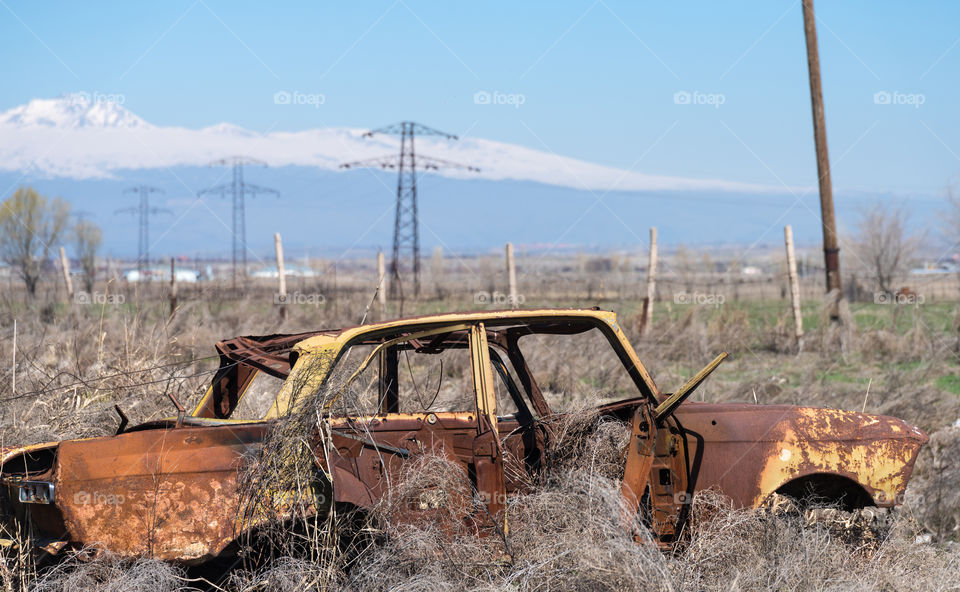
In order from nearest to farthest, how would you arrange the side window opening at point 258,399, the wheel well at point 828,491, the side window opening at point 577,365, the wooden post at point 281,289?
the wheel well at point 828,491, the side window opening at point 258,399, the side window opening at point 577,365, the wooden post at point 281,289

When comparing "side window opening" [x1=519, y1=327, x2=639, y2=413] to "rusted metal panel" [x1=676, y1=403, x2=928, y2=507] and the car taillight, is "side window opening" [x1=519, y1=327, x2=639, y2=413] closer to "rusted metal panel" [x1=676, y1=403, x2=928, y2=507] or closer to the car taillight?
"rusted metal panel" [x1=676, y1=403, x2=928, y2=507]

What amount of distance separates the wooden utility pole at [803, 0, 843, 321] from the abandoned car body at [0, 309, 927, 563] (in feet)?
46.6

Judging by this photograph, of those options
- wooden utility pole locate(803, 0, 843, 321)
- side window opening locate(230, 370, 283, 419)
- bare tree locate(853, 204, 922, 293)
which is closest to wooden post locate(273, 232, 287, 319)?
side window opening locate(230, 370, 283, 419)

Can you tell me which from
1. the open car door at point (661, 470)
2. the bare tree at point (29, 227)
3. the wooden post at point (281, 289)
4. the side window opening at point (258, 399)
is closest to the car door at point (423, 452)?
the open car door at point (661, 470)

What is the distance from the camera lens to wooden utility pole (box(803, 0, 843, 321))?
60.8ft

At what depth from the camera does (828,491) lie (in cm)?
506

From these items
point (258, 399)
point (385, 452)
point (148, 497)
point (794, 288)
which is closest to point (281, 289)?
point (794, 288)

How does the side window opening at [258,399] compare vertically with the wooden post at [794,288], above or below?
below

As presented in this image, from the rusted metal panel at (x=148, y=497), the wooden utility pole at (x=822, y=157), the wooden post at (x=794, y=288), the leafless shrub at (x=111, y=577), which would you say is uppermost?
→ the wooden utility pole at (x=822, y=157)

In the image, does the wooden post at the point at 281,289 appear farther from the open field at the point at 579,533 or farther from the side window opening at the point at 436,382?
the side window opening at the point at 436,382

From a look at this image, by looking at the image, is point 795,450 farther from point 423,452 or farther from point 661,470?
point 423,452

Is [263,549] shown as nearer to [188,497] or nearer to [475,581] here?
[188,497]

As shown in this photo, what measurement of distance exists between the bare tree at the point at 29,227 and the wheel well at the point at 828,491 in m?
36.5

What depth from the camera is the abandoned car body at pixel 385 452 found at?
4.25m
